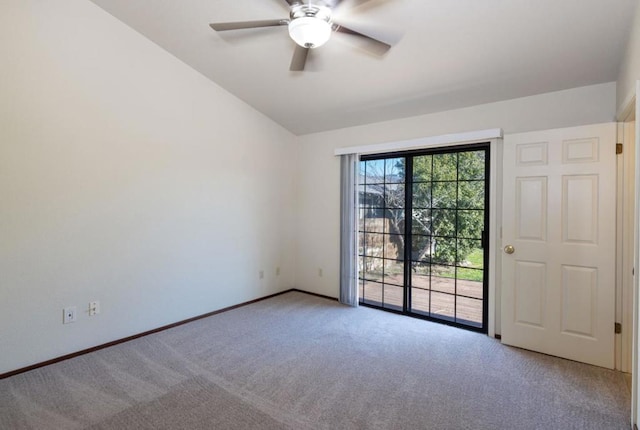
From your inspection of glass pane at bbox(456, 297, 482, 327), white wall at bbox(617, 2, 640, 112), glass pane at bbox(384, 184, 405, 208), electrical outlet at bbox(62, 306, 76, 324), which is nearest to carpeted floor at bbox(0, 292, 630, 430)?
glass pane at bbox(456, 297, 482, 327)

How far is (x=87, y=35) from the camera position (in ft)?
9.00

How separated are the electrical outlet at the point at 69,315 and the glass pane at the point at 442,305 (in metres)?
3.50

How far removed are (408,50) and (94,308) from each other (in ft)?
11.5

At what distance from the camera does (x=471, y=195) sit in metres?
3.37

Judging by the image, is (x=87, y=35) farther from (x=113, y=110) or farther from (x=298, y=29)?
(x=298, y=29)

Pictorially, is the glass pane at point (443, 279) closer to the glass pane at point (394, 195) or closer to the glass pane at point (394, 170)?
the glass pane at point (394, 195)

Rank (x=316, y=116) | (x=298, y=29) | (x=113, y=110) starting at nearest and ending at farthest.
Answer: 1. (x=298, y=29)
2. (x=113, y=110)
3. (x=316, y=116)

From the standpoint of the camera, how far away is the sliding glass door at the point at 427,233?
3361mm

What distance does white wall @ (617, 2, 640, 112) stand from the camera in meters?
1.96

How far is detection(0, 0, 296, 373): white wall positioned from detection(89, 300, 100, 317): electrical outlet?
0.11 feet

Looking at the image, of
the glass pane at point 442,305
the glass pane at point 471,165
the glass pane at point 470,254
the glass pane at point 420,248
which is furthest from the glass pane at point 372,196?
the glass pane at point 442,305

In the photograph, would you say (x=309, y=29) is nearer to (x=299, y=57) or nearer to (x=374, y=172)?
(x=299, y=57)

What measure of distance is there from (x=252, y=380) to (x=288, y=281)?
243 cm

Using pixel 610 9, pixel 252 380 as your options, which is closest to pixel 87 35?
pixel 252 380
